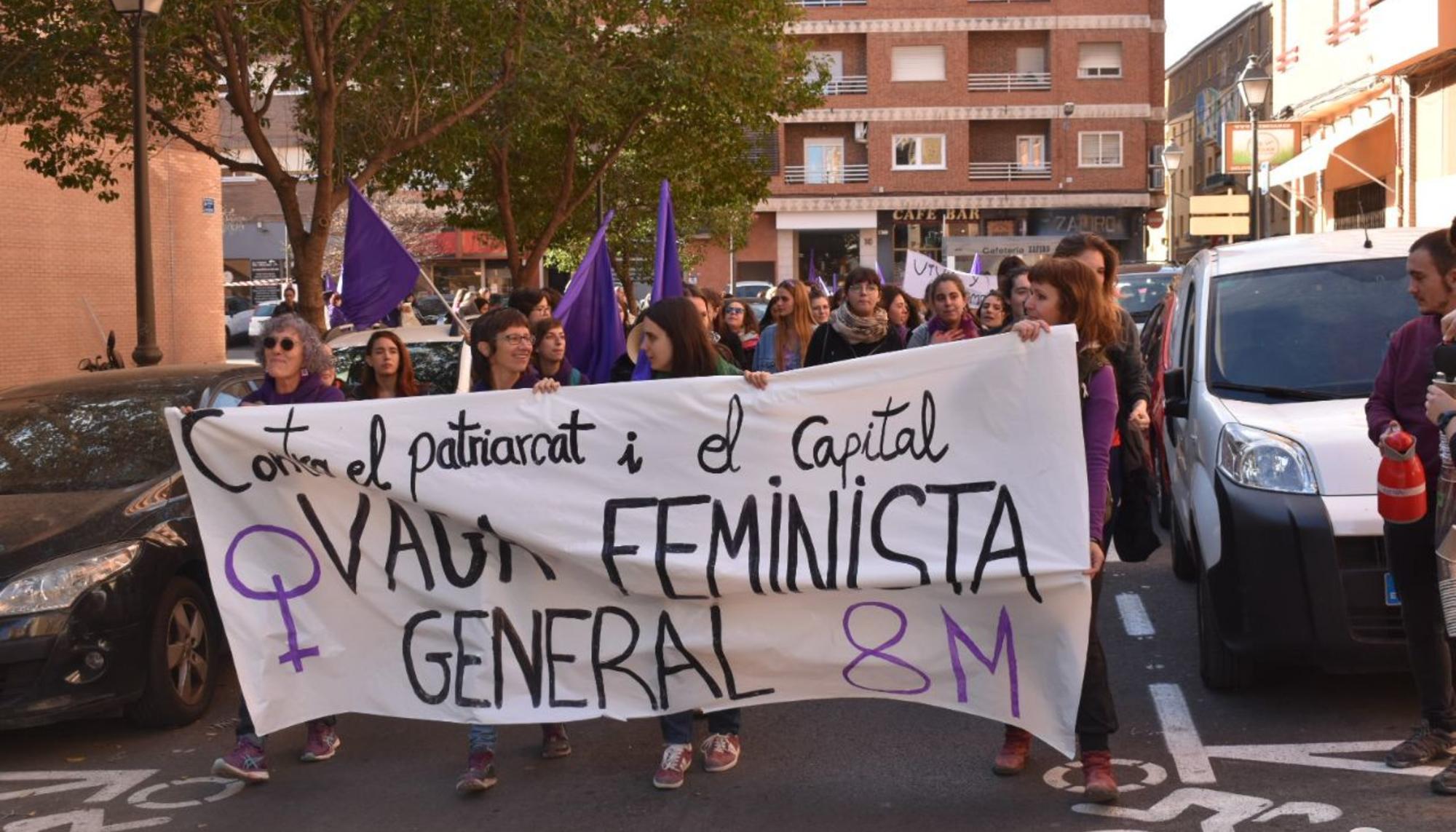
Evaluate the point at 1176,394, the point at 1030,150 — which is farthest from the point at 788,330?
the point at 1030,150

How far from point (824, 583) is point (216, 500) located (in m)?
2.24

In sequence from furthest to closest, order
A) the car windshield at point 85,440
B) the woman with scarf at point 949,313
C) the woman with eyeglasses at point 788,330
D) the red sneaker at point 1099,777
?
1. the woman with eyeglasses at point 788,330
2. the woman with scarf at point 949,313
3. the car windshield at point 85,440
4. the red sneaker at point 1099,777

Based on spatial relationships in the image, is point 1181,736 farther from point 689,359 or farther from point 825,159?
point 825,159

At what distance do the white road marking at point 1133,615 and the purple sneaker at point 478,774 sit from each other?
11.6 feet

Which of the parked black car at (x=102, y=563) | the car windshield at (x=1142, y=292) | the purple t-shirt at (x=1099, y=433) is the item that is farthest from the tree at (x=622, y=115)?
the purple t-shirt at (x=1099, y=433)

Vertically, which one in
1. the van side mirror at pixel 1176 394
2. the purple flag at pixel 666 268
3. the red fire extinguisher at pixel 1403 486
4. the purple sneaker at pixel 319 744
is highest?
the purple flag at pixel 666 268

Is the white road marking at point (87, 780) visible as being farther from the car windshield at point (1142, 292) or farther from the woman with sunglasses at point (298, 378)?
the car windshield at point (1142, 292)

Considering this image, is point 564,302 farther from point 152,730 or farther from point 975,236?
point 975,236

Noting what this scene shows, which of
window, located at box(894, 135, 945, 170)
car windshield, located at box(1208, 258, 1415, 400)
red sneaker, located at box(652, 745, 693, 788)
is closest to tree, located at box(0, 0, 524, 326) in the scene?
car windshield, located at box(1208, 258, 1415, 400)

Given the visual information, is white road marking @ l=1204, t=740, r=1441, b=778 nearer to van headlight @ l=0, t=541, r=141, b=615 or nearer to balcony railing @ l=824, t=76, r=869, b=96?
van headlight @ l=0, t=541, r=141, b=615

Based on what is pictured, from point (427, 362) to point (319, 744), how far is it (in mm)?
4735

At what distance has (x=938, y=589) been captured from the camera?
17.9 feet

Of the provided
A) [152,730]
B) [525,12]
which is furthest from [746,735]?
[525,12]

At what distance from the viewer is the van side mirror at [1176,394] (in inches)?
285
